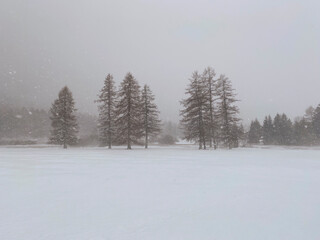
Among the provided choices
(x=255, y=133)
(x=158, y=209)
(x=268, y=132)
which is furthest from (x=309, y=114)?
(x=158, y=209)

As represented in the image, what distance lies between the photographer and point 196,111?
30516mm

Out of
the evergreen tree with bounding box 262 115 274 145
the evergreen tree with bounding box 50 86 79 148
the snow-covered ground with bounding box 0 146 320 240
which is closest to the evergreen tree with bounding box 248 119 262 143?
the evergreen tree with bounding box 262 115 274 145

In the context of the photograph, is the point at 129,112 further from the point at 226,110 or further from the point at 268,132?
the point at 268,132

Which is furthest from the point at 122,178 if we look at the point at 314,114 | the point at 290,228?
the point at 314,114

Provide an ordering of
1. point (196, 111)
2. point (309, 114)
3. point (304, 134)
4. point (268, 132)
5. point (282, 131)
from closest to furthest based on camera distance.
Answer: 1. point (196, 111)
2. point (304, 134)
3. point (309, 114)
4. point (282, 131)
5. point (268, 132)

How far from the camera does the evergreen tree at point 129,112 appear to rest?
3162cm

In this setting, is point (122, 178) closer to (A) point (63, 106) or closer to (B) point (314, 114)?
(A) point (63, 106)

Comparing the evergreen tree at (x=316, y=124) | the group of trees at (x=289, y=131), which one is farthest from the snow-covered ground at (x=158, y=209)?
the group of trees at (x=289, y=131)

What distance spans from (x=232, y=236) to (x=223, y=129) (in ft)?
95.4

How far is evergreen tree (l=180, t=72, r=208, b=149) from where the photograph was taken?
3022cm

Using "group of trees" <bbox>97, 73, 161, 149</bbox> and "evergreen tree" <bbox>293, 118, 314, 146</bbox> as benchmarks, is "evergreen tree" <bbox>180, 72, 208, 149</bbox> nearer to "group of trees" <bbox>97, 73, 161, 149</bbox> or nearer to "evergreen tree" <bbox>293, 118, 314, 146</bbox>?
"group of trees" <bbox>97, 73, 161, 149</bbox>

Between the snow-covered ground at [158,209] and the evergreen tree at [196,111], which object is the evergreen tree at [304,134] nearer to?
the evergreen tree at [196,111]

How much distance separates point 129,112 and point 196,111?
10.3m

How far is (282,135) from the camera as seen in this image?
58719mm
